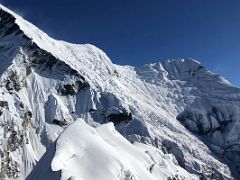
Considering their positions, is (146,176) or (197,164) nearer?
(146,176)

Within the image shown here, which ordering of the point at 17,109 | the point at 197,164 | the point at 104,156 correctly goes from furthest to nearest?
the point at 197,164
the point at 17,109
the point at 104,156

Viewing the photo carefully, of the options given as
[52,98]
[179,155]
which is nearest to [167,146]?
[179,155]

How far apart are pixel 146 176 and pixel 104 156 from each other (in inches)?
448

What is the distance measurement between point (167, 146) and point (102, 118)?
2848 centimetres

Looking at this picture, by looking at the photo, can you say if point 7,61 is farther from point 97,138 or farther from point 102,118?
point 97,138

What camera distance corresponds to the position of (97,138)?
222 ft

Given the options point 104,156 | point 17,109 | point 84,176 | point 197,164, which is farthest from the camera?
point 197,164

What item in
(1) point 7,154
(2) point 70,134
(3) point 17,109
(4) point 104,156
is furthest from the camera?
(3) point 17,109

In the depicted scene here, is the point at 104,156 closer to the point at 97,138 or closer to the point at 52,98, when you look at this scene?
the point at 97,138

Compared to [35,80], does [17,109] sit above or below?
below

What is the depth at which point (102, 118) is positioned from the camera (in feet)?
634

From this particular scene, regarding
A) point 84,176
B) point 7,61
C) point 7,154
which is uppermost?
point 7,61

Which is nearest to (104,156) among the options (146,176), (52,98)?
(146,176)

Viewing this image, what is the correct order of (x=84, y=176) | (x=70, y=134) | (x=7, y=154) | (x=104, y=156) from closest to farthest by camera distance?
(x=84, y=176) < (x=104, y=156) < (x=70, y=134) < (x=7, y=154)
